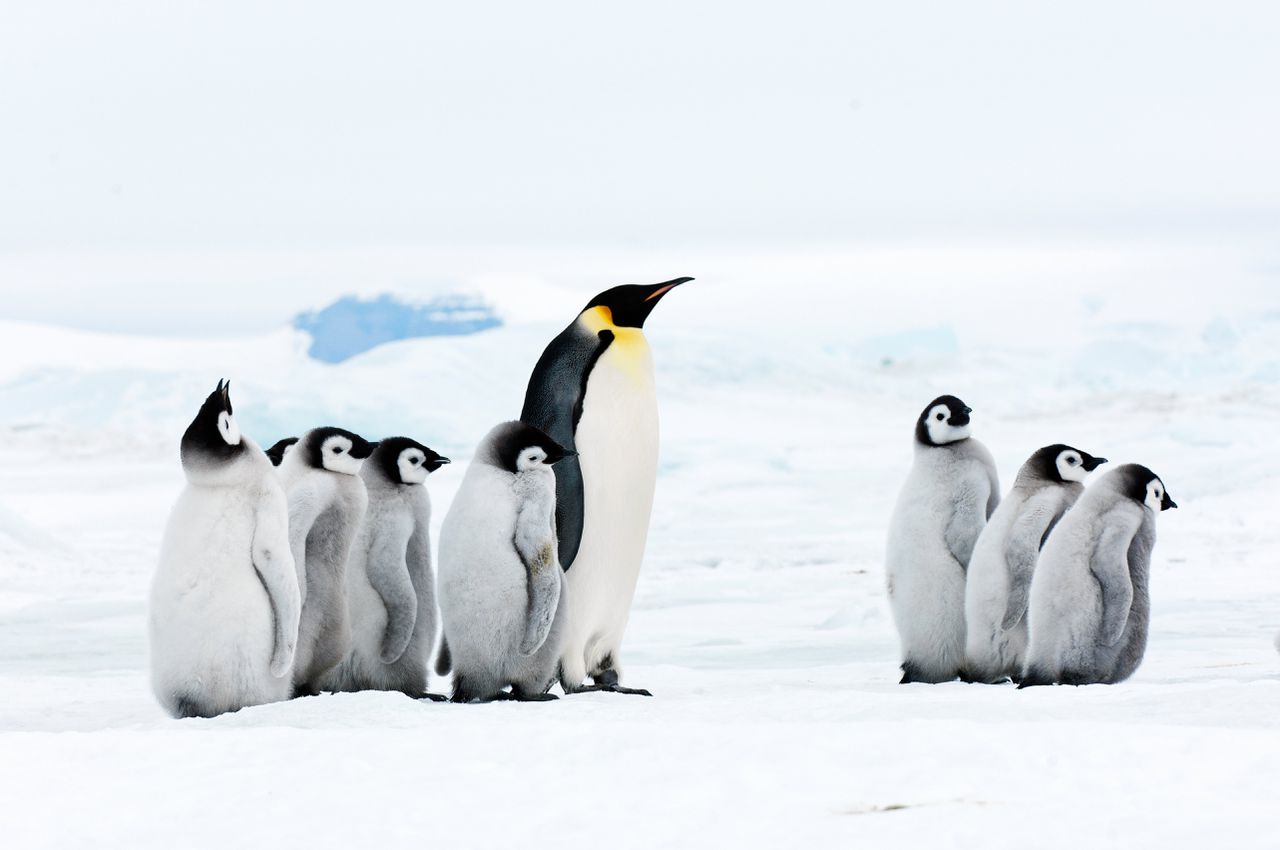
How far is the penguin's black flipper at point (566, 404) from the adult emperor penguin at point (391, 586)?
365mm

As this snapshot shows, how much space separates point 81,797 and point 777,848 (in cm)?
131

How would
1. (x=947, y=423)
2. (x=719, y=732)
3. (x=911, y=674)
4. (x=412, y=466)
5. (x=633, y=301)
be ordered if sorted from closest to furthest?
(x=719, y=732), (x=412, y=466), (x=633, y=301), (x=911, y=674), (x=947, y=423)

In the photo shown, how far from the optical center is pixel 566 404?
14.7ft

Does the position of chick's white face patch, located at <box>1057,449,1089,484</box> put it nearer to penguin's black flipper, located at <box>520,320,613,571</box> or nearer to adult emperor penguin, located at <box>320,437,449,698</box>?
penguin's black flipper, located at <box>520,320,613,571</box>

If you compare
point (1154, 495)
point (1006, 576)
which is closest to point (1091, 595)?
point (1006, 576)

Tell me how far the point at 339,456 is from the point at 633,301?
111 cm

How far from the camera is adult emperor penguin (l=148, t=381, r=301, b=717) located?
3.70m

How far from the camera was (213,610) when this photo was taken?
3.69 m

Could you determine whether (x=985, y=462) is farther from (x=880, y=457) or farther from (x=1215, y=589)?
(x=880, y=457)

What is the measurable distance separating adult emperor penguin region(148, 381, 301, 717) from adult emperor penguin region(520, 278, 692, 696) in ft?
3.09

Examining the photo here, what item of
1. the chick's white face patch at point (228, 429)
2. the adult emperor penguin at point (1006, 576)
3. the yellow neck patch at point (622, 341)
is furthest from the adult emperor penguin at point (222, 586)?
the adult emperor penguin at point (1006, 576)

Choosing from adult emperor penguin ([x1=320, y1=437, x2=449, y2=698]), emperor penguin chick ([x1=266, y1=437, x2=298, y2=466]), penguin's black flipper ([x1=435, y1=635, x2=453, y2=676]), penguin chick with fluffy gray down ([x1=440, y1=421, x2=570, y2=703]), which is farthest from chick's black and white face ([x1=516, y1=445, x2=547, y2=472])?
emperor penguin chick ([x1=266, y1=437, x2=298, y2=466])

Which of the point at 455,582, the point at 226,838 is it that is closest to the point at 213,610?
the point at 455,582

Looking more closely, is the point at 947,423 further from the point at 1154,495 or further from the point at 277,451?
the point at 277,451
